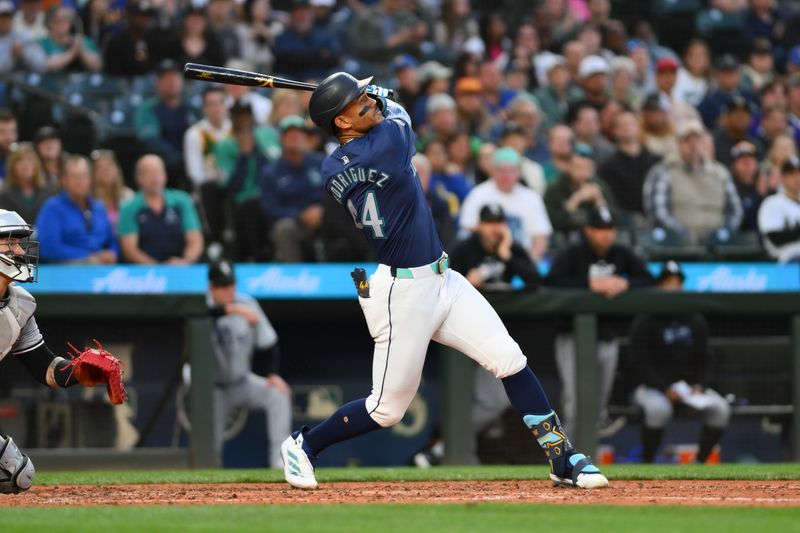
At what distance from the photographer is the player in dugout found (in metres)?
6.31

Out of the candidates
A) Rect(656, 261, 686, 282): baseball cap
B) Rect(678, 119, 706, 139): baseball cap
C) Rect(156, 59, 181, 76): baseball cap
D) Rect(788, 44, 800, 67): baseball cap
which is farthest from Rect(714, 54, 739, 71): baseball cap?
Rect(156, 59, 181, 76): baseball cap

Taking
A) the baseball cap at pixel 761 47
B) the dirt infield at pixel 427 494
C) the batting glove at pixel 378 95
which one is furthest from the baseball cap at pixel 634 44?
the batting glove at pixel 378 95

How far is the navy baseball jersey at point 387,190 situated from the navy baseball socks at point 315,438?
2.50 ft

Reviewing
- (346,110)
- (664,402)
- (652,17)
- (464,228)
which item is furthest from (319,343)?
(652,17)

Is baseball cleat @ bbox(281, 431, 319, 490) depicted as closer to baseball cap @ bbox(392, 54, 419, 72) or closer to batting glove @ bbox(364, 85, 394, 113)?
batting glove @ bbox(364, 85, 394, 113)

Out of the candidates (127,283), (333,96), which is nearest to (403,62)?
(127,283)

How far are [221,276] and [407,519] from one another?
4.69 metres

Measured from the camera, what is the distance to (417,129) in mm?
12531

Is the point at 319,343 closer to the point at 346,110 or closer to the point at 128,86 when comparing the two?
the point at 128,86

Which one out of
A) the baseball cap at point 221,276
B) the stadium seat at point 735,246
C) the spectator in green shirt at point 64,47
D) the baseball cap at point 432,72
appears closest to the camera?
the baseball cap at point 221,276

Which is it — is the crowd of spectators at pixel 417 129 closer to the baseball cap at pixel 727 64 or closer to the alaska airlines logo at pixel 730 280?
the baseball cap at pixel 727 64

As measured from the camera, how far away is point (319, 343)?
10.6 meters

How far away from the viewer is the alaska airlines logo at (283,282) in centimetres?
1027

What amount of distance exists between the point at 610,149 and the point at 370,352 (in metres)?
3.49
